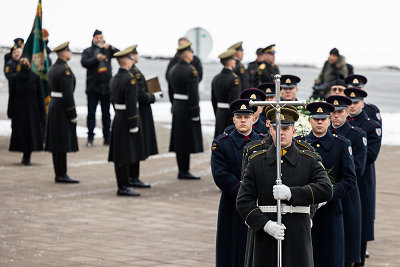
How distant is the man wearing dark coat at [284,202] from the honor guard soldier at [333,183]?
1.40 m

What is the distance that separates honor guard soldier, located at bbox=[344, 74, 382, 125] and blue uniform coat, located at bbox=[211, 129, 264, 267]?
8.20ft

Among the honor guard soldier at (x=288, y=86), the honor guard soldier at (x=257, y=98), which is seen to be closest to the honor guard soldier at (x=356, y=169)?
the honor guard soldier at (x=257, y=98)

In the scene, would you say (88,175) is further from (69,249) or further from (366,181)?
(366,181)

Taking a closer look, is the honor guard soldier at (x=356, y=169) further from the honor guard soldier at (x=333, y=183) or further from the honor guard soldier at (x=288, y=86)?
the honor guard soldier at (x=288, y=86)

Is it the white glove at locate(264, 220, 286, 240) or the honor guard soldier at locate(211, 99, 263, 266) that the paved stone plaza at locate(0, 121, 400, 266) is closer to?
the honor guard soldier at locate(211, 99, 263, 266)

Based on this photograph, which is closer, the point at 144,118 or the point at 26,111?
the point at 144,118

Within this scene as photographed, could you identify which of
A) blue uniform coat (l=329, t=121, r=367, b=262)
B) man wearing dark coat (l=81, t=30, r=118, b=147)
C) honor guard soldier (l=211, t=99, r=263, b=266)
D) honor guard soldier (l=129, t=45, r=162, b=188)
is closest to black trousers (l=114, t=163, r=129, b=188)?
honor guard soldier (l=129, t=45, r=162, b=188)

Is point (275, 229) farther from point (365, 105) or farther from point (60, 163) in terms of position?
point (60, 163)

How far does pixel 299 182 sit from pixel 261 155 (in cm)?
31

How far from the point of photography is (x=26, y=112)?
577 inches

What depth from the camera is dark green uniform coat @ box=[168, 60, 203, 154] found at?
1316 cm

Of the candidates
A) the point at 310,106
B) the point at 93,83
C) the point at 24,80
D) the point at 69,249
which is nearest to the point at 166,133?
the point at 93,83

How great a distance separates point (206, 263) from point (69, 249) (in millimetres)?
1403

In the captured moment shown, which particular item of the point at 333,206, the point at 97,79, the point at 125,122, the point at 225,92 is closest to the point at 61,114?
the point at 125,122
